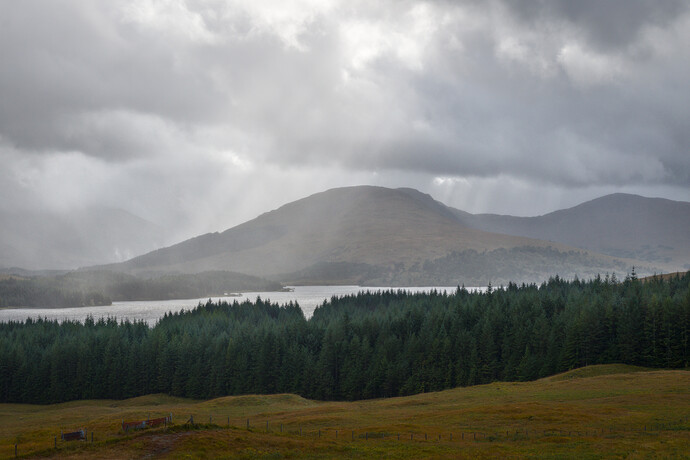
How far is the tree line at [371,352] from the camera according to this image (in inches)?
4801

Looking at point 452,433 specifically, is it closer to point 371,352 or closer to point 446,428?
point 446,428

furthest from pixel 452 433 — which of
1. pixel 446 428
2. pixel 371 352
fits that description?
pixel 371 352

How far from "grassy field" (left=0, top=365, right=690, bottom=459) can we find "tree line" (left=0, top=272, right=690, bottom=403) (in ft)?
70.7

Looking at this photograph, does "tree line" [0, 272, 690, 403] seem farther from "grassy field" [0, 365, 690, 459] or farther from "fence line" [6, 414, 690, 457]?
"fence line" [6, 414, 690, 457]

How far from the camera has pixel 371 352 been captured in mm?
137000

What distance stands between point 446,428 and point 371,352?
71555 millimetres

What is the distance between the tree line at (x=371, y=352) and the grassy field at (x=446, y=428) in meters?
21.5

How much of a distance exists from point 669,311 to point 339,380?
77.2m

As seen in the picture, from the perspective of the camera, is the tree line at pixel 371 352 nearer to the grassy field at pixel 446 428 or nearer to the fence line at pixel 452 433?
the grassy field at pixel 446 428

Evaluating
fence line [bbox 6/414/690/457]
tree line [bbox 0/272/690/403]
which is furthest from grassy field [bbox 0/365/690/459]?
tree line [bbox 0/272/690/403]

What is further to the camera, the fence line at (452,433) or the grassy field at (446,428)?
the fence line at (452,433)

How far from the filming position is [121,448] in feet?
168

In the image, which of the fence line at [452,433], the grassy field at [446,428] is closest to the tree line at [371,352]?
the grassy field at [446,428]

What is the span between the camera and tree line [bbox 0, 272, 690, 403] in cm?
12194
